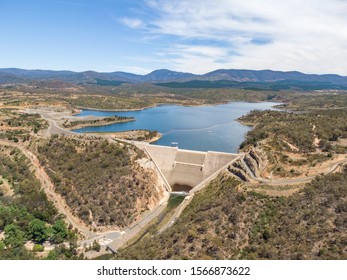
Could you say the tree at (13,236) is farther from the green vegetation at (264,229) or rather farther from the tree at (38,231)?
the green vegetation at (264,229)

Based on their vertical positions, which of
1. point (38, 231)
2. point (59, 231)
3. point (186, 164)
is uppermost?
point (186, 164)

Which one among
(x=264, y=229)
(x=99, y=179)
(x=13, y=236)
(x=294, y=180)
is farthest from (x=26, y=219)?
(x=294, y=180)

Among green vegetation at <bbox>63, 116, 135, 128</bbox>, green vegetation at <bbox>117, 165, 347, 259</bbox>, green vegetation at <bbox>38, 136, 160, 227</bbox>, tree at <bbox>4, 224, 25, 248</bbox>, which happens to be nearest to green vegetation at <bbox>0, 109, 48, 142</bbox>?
green vegetation at <bbox>63, 116, 135, 128</bbox>

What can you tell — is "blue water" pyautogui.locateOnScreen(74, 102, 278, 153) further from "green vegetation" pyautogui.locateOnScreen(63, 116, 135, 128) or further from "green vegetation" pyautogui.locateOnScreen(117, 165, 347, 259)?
"green vegetation" pyautogui.locateOnScreen(117, 165, 347, 259)

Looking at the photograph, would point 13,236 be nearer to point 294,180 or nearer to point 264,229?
point 264,229

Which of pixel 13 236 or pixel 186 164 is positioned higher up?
pixel 186 164

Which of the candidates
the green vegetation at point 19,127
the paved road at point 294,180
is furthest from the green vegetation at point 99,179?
the paved road at point 294,180

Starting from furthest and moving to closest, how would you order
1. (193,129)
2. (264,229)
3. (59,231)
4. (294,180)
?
(193,129)
(294,180)
(59,231)
(264,229)
